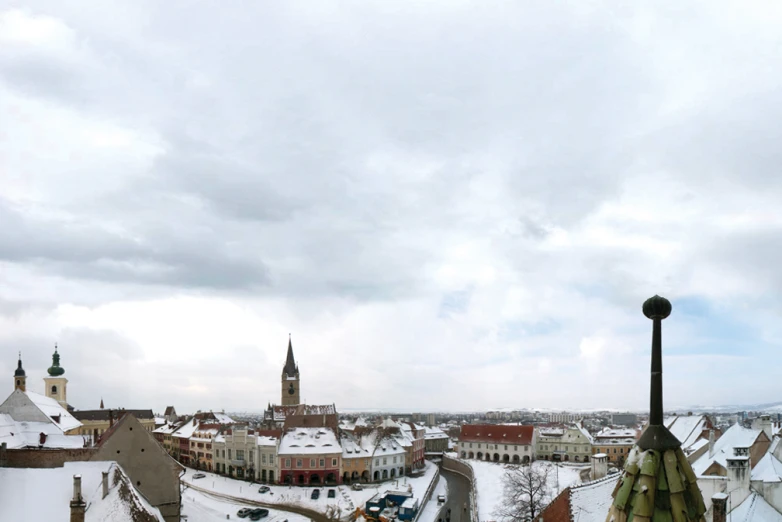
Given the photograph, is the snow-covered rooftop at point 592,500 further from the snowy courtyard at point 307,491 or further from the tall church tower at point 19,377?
the tall church tower at point 19,377

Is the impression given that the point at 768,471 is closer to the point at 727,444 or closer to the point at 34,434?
the point at 727,444

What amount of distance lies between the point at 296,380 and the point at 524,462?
60.1m

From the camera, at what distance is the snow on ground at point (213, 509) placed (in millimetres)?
41031

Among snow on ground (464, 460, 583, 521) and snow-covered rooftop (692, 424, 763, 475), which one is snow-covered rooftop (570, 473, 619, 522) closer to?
snow-covered rooftop (692, 424, 763, 475)

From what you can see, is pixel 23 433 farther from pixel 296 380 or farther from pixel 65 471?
pixel 296 380

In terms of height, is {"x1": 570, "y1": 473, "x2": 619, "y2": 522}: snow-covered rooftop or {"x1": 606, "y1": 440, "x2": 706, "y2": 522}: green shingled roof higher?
{"x1": 606, "y1": 440, "x2": 706, "y2": 522}: green shingled roof

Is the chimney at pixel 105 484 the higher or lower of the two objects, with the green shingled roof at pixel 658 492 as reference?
lower

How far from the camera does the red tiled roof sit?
284 feet

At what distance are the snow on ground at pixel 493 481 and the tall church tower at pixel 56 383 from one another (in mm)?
70450

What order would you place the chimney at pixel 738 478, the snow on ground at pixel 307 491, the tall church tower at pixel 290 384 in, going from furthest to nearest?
the tall church tower at pixel 290 384 → the snow on ground at pixel 307 491 → the chimney at pixel 738 478

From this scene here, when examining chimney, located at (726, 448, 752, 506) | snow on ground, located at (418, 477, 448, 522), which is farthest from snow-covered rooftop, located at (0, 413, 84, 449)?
chimney, located at (726, 448, 752, 506)

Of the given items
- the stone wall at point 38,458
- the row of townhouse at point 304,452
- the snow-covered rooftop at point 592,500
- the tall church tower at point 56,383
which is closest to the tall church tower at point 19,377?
the tall church tower at point 56,383

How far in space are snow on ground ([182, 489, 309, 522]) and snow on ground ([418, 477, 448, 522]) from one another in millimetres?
9998

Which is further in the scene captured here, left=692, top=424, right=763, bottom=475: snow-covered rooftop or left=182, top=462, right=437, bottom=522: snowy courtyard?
left=182, top=462, right=437, bottom=522: snowy courtyard
